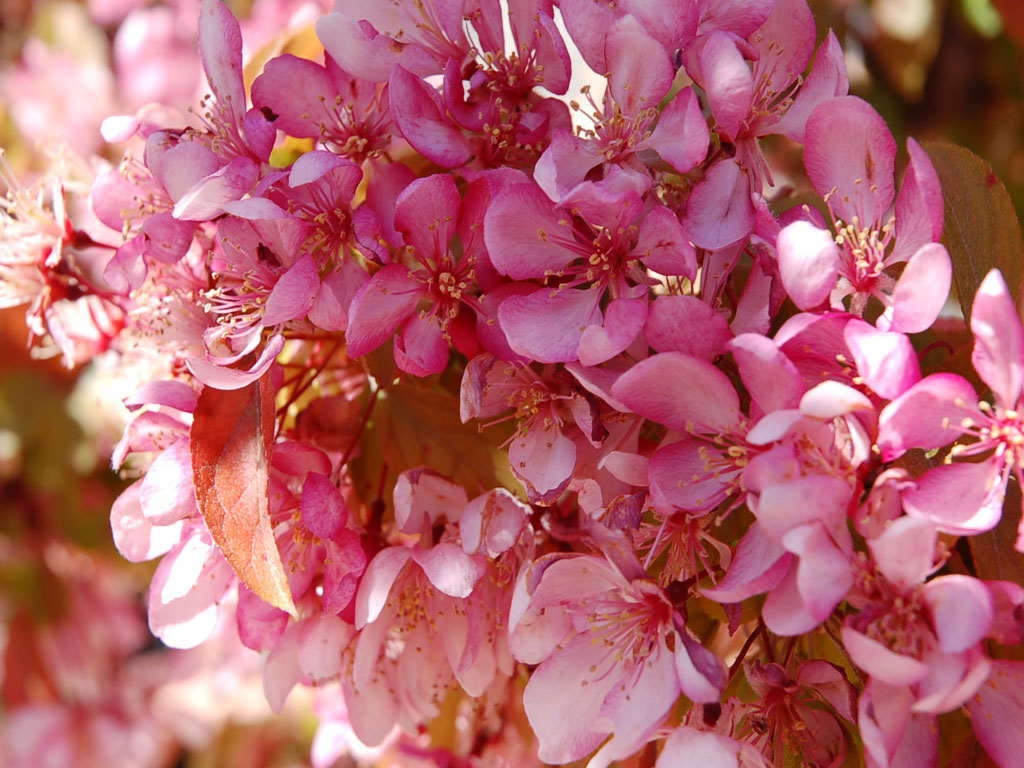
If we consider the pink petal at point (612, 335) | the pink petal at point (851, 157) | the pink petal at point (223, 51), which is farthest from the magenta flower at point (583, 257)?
the pink petal at point (223, 51)

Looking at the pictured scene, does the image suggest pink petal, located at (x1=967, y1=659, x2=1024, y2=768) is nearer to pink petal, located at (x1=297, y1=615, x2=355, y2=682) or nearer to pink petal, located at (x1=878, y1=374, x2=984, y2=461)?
pink petal, located at (x1=878, y1=374, x2=984, y2=461)

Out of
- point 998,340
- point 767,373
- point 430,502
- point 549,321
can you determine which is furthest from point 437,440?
point 998,340

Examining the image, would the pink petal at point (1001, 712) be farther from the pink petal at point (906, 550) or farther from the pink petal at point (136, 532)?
the pink petal at point (136, 532)

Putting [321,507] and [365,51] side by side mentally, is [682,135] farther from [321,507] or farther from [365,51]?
[321,507]

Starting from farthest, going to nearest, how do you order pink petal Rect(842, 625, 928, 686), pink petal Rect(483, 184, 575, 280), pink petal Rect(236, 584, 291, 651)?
pink petal Rect(236, 584, 291, 651)
pink petal Rect(483, 184, 575, 280)
pink petal Rect(842, 625, 928, 686)

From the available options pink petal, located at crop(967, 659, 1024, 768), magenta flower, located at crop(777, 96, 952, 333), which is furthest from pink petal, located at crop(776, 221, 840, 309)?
pink petal, located at crop(967, 659, 1024, 768)

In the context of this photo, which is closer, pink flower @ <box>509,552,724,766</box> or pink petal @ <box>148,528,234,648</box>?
pink flower @ <box>509,552,724,766</box>
